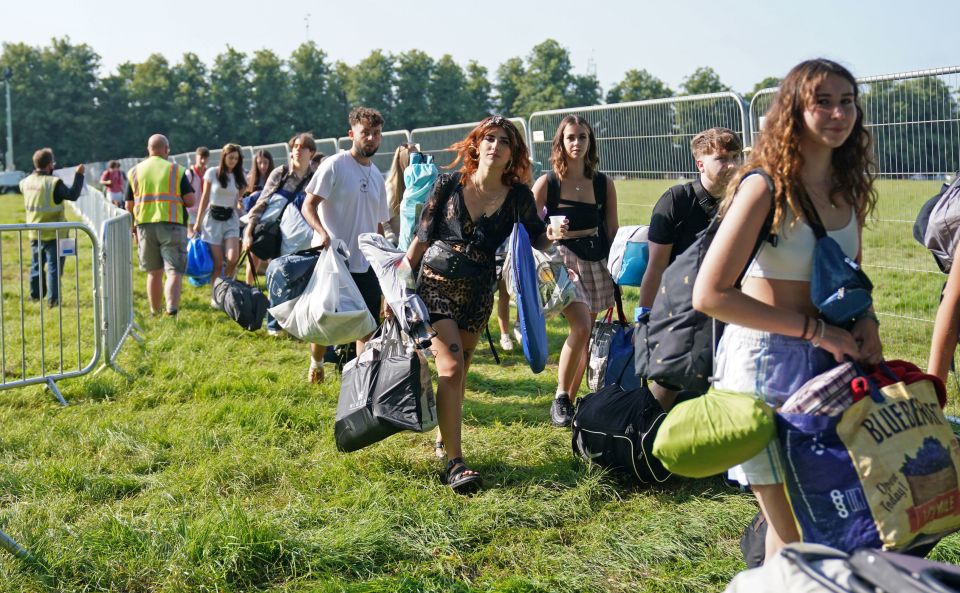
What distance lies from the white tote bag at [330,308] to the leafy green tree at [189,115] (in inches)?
2871

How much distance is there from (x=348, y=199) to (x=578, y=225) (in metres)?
1.72

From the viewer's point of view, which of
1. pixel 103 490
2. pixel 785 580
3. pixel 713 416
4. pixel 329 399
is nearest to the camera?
pixel 785 580

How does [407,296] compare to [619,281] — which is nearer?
[407,296]

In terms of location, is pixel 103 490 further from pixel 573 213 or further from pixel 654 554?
pixel 573 213

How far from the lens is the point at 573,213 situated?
583 cm

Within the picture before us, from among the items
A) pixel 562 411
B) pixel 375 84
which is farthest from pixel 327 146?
pixel 375 84

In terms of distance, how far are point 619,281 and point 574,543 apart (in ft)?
6.08

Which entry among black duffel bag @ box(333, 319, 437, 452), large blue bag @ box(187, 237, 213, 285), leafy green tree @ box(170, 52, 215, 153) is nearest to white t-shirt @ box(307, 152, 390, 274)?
black duffel bag @ box(333, 319, 437, 452)

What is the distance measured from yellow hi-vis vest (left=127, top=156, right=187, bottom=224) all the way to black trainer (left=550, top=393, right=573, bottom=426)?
18.2ft

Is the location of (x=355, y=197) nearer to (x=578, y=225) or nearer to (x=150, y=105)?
(x=578, y=225)

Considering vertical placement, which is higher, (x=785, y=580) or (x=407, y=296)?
(x=407, y=296)

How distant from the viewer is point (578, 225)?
5852mm

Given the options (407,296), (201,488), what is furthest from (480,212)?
(201,488)

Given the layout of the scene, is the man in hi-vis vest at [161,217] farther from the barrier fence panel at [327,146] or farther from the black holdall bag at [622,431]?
the black holdall bag at [622,431]
